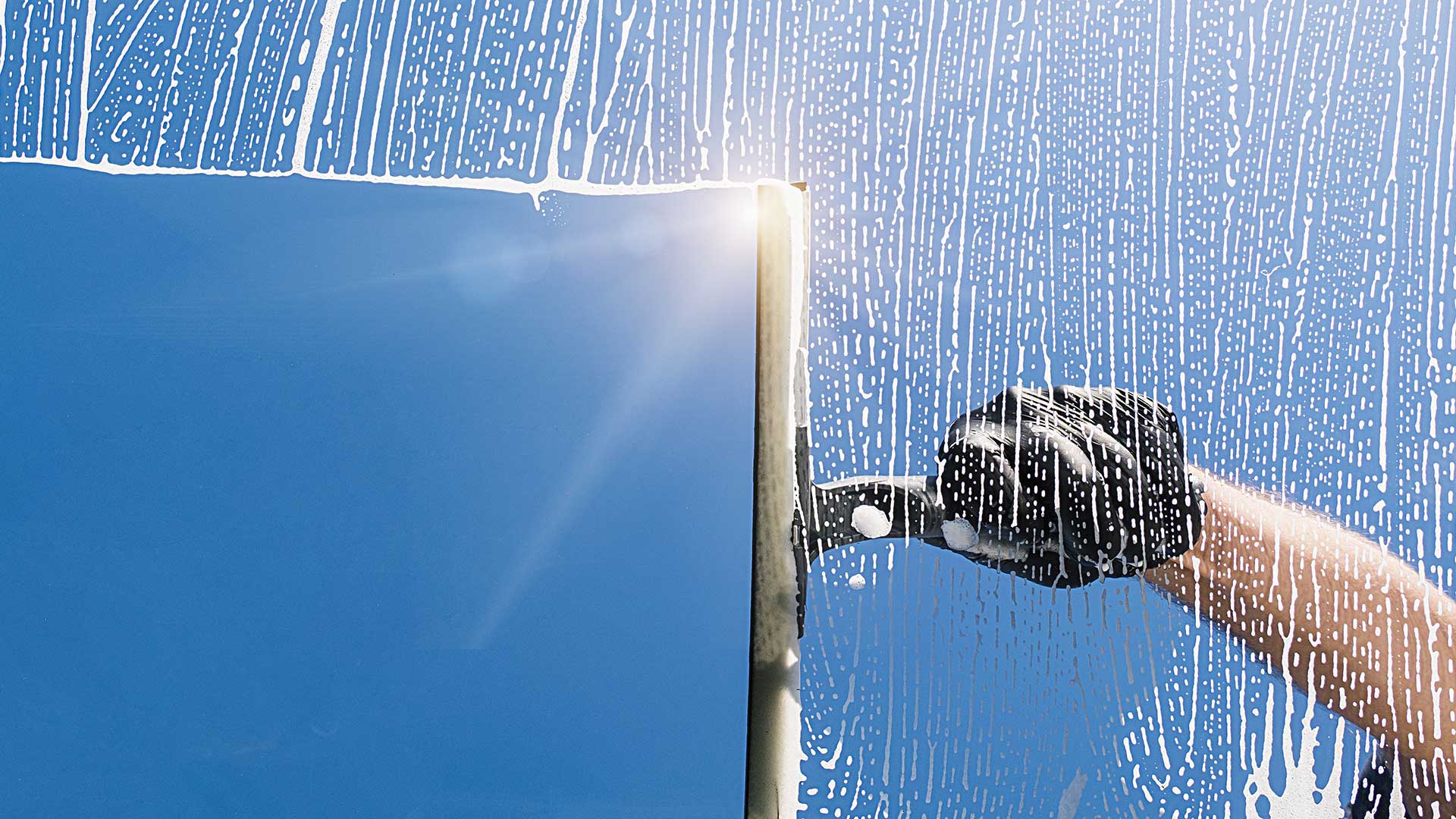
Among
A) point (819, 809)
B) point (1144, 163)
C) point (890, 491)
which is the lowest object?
point (819, 809)

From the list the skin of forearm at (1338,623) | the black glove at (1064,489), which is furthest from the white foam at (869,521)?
the skin of forearm at (1338,623)

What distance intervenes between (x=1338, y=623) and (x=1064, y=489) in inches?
8.3

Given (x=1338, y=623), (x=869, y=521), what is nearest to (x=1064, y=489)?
(x=869, y=521)

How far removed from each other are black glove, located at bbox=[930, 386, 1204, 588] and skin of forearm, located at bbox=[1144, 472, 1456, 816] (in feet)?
0.16

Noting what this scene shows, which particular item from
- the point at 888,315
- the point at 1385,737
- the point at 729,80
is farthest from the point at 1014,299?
the point at 1385,737

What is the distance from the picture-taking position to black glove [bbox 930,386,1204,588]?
45cm

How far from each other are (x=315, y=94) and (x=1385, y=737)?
661 millimetres

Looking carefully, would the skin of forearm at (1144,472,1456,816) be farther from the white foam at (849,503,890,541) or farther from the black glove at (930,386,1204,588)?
the white foam at (849,503,890,541)

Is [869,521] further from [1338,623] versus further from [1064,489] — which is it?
[1338,623]

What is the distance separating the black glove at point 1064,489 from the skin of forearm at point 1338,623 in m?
0.05

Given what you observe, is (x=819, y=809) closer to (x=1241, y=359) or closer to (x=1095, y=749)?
(x=1095, y=749)

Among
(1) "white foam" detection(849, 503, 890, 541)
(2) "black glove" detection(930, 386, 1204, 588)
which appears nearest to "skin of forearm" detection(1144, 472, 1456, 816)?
(2) "black glove" detection(930, 386, 1204, 588)

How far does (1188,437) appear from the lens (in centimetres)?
53

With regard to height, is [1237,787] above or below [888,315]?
below
